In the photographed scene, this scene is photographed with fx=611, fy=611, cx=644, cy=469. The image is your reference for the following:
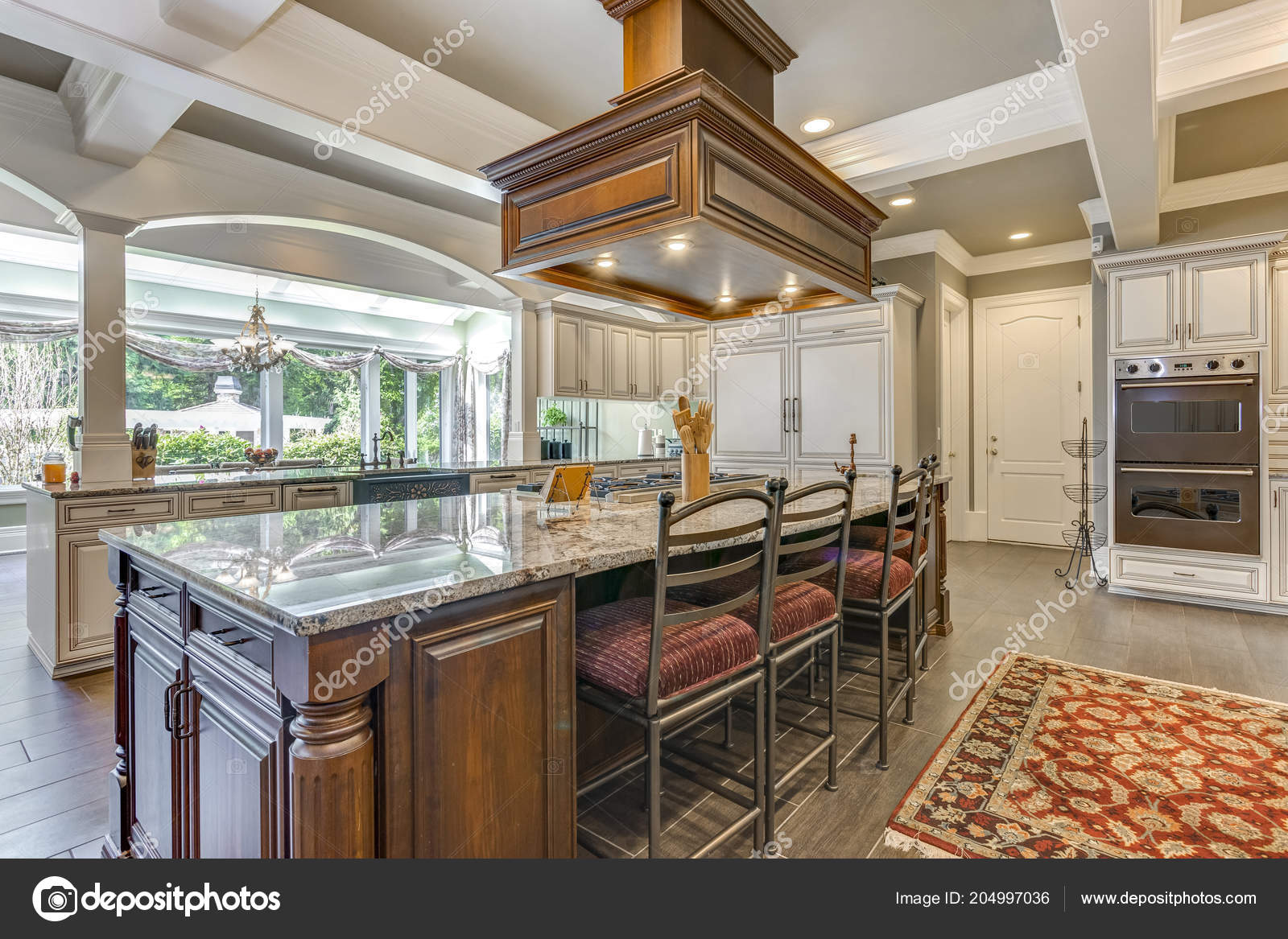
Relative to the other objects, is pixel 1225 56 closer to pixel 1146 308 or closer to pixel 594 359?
pixel 1146 308

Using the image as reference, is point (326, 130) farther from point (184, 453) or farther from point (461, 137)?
point (184, 453)

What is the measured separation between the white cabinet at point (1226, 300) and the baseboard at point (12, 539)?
33.2 ft

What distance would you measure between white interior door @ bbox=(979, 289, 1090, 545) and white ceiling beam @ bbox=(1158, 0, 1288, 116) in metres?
3.57

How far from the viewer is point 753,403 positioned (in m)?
5.95

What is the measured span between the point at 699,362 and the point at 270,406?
16.1 feet

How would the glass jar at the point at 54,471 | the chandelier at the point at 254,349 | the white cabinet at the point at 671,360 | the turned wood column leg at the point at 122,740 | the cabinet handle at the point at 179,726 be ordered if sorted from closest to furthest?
the cabinet handle at the point at 179,726, the turned wood column leg at the point at 122,740, the glass jar at the point at 54,471, the chandelier at the point at 254,349, the white cabinet at the point at 671,360

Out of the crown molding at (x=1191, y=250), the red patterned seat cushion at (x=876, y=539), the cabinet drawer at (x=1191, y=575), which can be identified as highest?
the crown molding at (x=1191, y=250)

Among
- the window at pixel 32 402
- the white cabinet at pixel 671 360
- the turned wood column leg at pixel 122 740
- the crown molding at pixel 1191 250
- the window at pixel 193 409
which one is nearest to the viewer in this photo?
the turned wood column leg at pixel 122 740

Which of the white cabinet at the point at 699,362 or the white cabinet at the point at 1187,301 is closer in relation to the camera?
the white cabinet at the point at 1187,301

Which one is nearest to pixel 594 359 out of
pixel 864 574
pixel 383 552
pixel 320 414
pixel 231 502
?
pixel 231 502

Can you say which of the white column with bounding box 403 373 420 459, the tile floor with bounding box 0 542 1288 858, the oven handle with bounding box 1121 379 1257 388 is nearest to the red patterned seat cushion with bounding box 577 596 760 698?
the tile floor with bounding box 0 542 1288 858

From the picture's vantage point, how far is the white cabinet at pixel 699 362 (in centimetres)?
679

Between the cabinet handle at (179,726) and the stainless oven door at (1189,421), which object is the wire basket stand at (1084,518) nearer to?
the stainless oven door at (1189,421)

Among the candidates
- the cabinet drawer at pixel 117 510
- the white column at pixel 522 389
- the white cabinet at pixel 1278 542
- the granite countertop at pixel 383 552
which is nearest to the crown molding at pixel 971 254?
the white cabinet at pixel 1278 542
